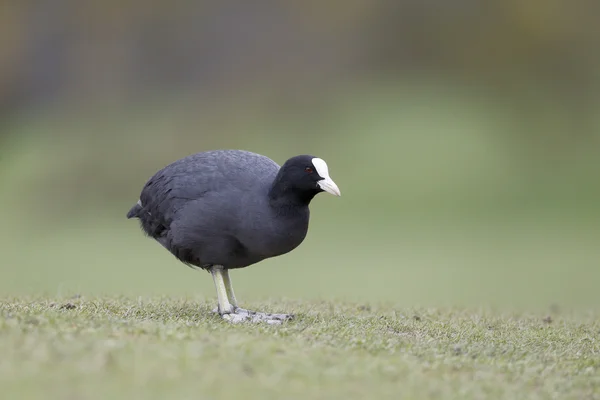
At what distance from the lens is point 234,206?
843cm

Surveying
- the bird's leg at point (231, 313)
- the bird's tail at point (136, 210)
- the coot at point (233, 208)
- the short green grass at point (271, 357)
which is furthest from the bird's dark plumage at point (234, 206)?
the short green grass at point (271, 357)

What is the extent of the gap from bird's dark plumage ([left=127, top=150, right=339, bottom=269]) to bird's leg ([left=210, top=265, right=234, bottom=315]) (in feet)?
0.31

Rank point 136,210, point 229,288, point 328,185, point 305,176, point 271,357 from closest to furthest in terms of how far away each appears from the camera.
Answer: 1. point 271,357
2. point 328,185
3. point 305,176
4. point 229,288
5. point 136,210

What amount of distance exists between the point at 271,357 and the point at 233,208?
8.37 feet

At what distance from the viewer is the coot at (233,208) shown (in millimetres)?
8336

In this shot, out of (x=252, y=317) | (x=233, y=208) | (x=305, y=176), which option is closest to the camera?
(x=305, y=176)

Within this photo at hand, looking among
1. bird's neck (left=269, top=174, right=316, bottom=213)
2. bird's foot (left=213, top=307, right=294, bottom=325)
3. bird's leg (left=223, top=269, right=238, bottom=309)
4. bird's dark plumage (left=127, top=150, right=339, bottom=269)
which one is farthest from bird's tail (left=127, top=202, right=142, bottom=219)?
bird's neck (left=269, top=174, right=316, bottom=213)

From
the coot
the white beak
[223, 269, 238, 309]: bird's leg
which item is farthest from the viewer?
[223, 269, 238, 309]: bird's leg

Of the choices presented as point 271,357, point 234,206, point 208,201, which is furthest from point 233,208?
point 271,357

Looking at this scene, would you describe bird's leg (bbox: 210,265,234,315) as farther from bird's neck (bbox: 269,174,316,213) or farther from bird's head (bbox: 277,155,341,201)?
bird's head (bbox: 277,155,341,201)

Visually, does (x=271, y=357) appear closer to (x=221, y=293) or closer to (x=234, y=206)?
(x=234, y=206)

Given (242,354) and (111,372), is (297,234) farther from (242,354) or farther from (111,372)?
(111,372)

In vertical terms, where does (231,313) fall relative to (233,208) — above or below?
below

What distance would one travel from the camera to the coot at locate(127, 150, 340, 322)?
27.3ft
